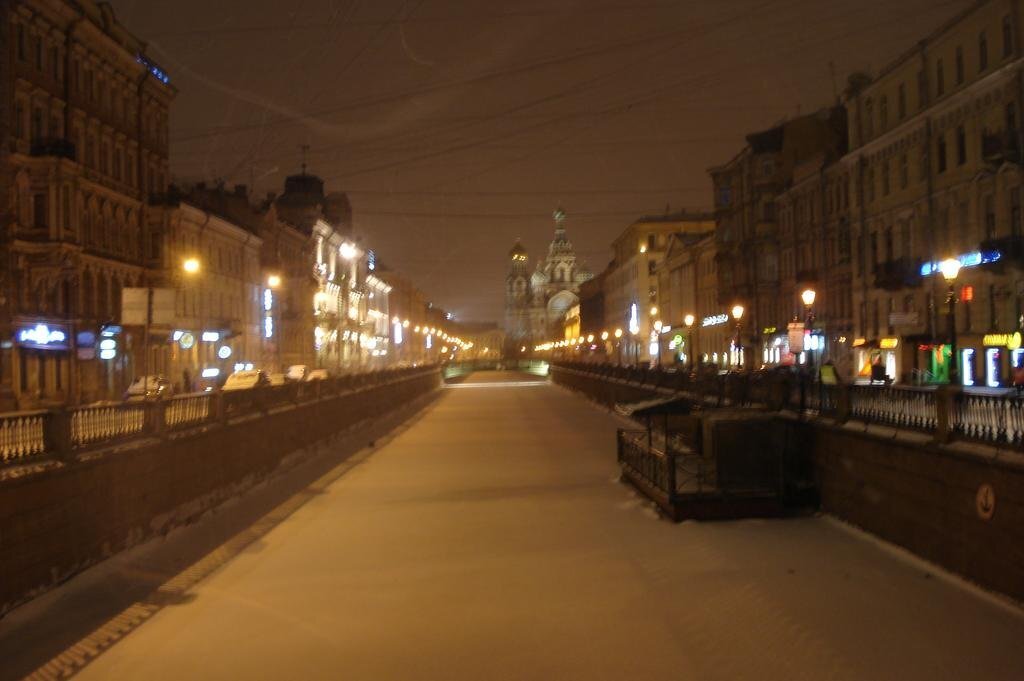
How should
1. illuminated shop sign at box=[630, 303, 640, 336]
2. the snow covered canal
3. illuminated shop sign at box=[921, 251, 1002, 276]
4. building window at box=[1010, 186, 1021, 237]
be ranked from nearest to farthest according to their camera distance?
the snow covered canal → building window at box=[1010, 186, 1021, 237] → illuminated shop sign at box=[921, 251, 1002, 276] → illuminated shop sign at box=[630, 303, 640, 336]

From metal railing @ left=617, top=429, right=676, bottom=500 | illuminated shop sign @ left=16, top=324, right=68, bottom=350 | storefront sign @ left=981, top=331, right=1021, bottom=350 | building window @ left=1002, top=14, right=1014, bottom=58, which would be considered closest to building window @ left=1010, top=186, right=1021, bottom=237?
storefront sign @ left=981, top=331, right=1021, bottom=350

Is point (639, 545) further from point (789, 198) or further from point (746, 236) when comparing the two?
point (746, 236)

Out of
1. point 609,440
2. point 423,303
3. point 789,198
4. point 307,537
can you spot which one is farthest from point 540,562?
point 423,303

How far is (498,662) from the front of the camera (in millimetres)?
10734

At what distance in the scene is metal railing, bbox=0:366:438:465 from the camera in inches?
521

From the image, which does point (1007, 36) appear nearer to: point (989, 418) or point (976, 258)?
point (976, 258)

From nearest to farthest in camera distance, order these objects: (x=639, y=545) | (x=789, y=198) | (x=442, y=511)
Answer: (x=639, y=545)
(x=442, y=511)
(x=789, y=198)

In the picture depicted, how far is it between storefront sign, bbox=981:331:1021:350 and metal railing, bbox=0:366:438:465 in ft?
69.1

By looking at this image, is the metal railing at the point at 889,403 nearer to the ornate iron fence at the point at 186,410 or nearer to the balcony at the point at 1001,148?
the ornate iron fence at the point at 186,410

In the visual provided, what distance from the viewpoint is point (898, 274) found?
41.5m

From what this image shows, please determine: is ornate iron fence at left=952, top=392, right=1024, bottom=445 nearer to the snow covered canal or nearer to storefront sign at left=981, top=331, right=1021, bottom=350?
the snow covered canal

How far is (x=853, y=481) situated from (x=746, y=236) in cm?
4898

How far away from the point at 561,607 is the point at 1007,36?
88.4 ft

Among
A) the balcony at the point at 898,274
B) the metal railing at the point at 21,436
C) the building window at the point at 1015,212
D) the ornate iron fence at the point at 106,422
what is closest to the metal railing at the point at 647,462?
the ornate iron fence at the point at 106,422
